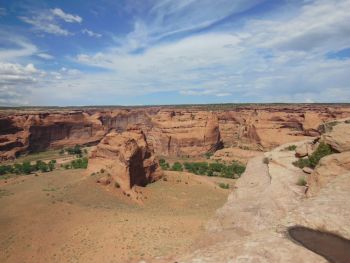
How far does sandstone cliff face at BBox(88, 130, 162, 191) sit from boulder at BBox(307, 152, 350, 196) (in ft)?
85.5

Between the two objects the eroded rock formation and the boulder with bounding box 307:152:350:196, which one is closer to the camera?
the eroded rock formation

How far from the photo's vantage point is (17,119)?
9375 centimetres

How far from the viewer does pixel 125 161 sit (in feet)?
129

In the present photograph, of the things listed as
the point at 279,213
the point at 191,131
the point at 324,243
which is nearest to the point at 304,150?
the point at 279,213

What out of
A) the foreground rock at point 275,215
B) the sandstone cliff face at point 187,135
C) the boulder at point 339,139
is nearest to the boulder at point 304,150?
the foreground rock at point 275,215

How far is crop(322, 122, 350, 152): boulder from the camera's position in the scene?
18188mm

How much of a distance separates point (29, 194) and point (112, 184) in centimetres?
879

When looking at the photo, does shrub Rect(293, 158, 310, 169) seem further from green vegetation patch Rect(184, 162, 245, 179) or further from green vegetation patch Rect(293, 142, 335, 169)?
green vegetation patch Rect(184, 162, 245, 179)

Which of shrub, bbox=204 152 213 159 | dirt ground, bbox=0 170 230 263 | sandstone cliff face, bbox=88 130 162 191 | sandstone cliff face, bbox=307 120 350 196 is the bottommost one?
shrub, bbox=204 152 213 159

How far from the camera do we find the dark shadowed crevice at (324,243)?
8711mm

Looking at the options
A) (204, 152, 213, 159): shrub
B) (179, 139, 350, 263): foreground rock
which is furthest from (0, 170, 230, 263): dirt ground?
(204, 152, 213, 159): shrub

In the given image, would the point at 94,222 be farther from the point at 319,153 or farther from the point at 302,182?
the point at 319,153

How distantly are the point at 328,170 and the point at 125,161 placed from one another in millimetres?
27041

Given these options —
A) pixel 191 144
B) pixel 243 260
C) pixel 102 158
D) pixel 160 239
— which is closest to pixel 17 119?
pixel 191 144
